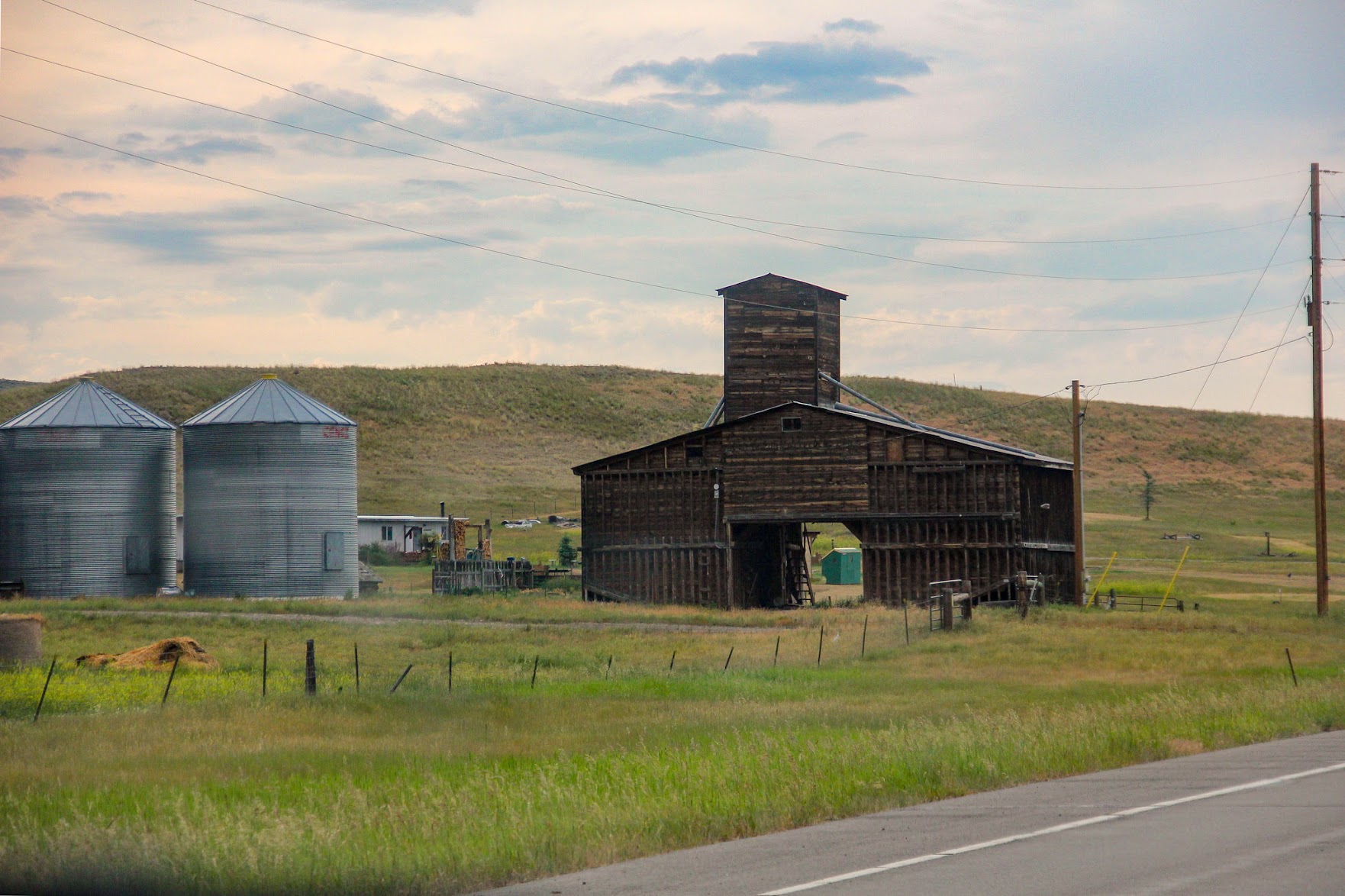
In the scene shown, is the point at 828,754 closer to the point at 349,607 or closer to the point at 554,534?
the point at 349,607

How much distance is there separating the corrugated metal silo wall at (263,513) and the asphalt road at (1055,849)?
41058 mm

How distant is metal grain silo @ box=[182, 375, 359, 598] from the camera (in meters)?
51.5

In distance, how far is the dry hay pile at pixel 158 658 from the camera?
31.8 m

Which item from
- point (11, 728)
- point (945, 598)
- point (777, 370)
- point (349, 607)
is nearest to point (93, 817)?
point (11, 728)

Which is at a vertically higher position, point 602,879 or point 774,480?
point 774,480

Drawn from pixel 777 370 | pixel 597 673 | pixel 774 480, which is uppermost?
pixel 777 370

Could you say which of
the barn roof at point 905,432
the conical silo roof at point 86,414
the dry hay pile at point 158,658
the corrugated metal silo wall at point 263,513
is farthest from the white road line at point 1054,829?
the conical silo roof at point 86,414

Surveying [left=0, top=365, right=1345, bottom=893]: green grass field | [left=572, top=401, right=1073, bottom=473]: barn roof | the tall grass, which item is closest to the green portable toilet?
[left=0, top=365, right=1345, bottom=893]: green grass field

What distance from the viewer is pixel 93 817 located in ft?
45.4

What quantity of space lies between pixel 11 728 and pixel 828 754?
12.9 metres

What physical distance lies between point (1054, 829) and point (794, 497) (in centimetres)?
3846

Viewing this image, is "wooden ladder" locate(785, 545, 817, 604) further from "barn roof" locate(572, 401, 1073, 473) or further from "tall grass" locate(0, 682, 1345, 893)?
"tall grass" locate(0, 682, 1345, 893)

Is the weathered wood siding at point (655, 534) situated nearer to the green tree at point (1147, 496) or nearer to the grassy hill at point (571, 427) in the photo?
the grassy hill at point (571, 427)

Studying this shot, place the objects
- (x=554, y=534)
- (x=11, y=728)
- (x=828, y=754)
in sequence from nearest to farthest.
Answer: (x=828, y=754) < (x=11, y=728) < (x=554, y=534)
